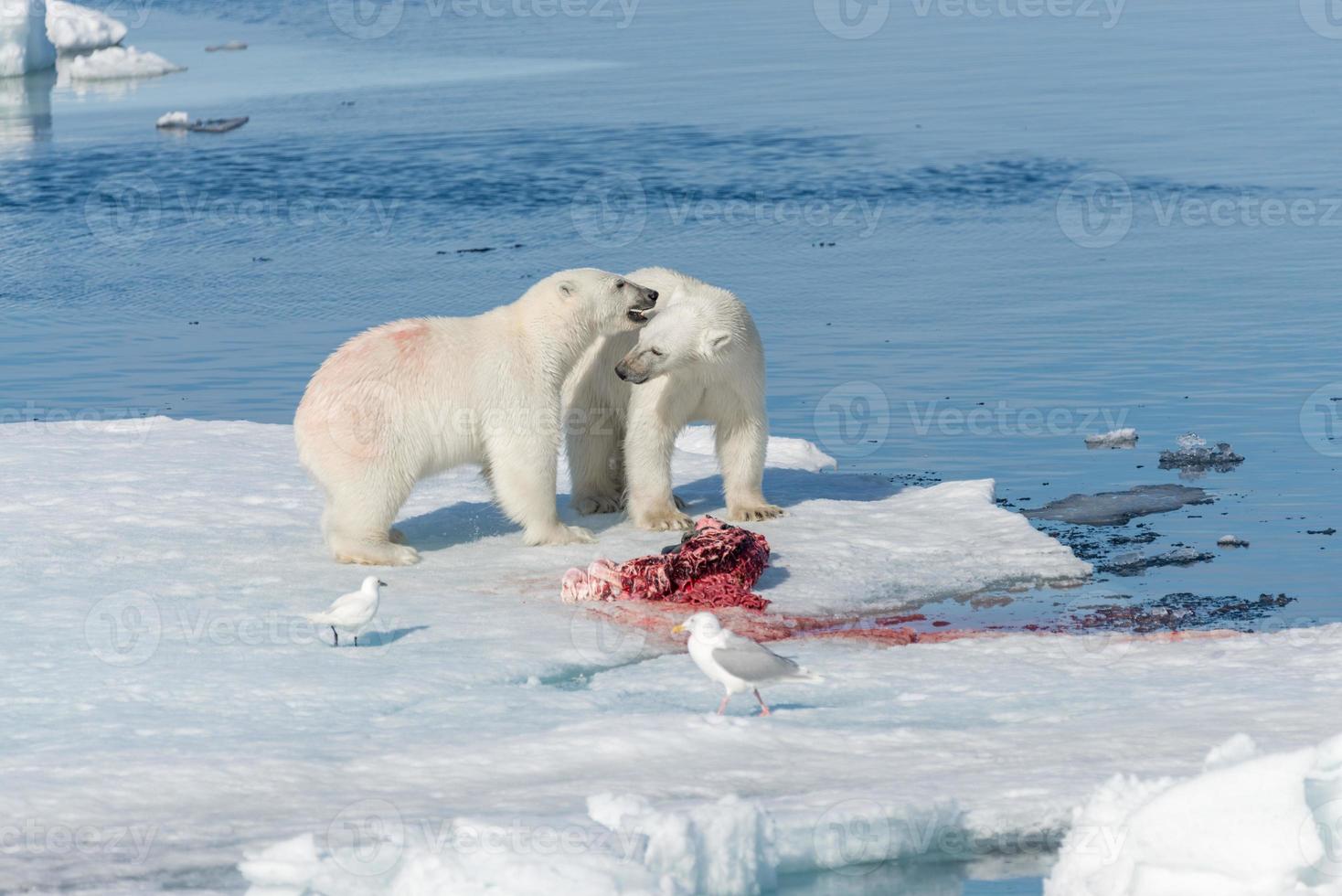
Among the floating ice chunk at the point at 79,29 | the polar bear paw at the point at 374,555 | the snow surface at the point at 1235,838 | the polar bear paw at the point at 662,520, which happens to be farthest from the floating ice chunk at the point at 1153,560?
the floating ice chunk at the point at 79,29

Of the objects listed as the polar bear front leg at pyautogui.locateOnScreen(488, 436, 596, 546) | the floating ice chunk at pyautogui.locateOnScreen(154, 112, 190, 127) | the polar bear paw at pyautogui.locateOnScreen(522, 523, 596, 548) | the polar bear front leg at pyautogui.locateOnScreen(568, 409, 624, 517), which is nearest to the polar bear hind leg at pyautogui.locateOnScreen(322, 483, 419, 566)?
the polar bear front leg at pyautogui.locateOnScreen(488, 436, 596, 546)

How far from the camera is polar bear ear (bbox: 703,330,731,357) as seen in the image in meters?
7.68

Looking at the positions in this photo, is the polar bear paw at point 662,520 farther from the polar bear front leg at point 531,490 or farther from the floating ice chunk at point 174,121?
the floating ice chunk at point 174,121

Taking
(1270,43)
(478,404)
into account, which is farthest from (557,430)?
(1270,43)

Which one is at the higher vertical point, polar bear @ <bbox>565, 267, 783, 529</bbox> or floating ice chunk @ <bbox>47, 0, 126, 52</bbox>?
floating ice chunk @ <bbox>47, 0, 126, 52</bbox>

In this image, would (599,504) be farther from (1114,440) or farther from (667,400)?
(1114,440)

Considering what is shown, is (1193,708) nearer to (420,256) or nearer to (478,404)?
(478,404)

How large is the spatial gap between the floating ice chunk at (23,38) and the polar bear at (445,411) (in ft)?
83.7

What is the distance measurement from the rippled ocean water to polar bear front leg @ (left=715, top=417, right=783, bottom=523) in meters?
1.49

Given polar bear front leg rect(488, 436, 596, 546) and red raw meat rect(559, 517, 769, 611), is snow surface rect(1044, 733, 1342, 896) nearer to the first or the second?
red raw meat rect(559, 517, 769, 611)

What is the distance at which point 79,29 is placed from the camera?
109 feet

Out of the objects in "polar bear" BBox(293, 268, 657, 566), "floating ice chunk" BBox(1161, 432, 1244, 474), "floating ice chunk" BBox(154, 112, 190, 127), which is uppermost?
"floating ice chunk" BBox(154, 112, 190, 127)

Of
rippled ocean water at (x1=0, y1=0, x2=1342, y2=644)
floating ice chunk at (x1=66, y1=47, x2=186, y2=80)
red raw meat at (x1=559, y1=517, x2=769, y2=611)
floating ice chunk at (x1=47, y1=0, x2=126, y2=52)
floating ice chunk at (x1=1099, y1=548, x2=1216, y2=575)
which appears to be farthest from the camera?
floating ice chunk at (x1=47, y1=0, x2=126, y2=52)

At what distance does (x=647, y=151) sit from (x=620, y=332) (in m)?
12.5
